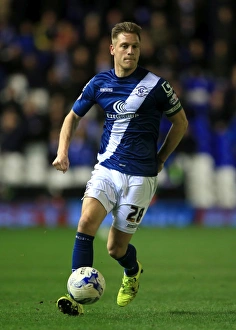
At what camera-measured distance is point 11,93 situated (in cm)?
1747

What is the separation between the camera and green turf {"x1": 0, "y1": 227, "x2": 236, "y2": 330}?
6.38m

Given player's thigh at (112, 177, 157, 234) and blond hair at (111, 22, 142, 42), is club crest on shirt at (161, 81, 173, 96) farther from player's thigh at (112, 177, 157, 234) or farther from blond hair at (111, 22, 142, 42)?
player's thigh at (112, 177, 157, 234)

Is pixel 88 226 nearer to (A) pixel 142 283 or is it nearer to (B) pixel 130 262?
(B) pixel 130 262

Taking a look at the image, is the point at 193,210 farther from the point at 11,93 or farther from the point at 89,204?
the point at 89,204

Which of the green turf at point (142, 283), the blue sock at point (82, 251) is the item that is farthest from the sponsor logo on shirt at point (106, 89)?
the green turf at point (142, 283)

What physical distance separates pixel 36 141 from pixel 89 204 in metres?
10.7

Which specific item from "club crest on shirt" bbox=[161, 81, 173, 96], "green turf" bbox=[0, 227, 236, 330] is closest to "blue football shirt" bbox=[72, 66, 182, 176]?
"club crest on shirt" bbox=[161, 81, 173, 96]

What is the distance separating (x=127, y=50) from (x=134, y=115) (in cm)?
55

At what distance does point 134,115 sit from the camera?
699cm

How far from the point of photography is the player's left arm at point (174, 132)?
23.4 feet

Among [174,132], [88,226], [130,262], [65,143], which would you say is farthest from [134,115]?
[130,262]

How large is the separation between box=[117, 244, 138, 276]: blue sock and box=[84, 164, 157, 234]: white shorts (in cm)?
35

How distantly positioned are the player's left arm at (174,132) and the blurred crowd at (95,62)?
9.41m

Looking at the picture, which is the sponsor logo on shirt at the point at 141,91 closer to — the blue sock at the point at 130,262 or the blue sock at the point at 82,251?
the blue sock at the point at 82,251
